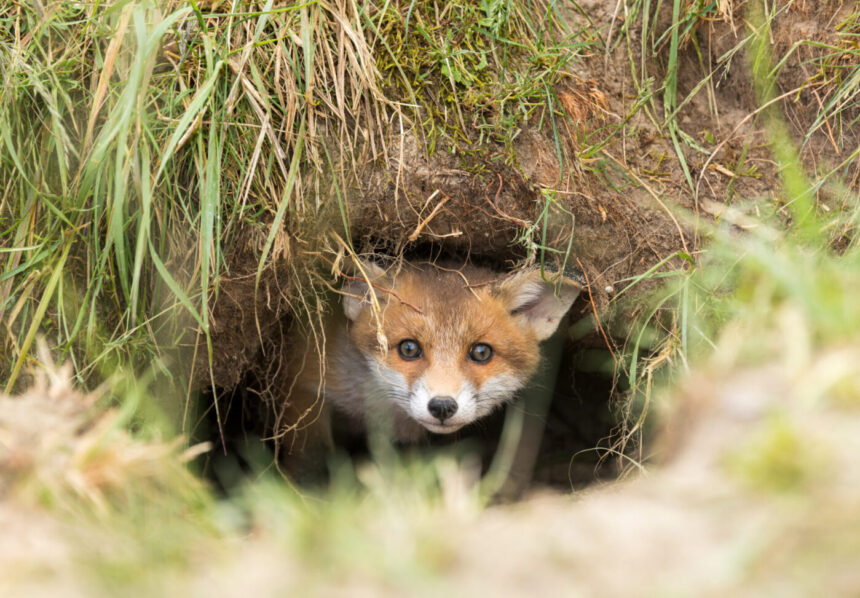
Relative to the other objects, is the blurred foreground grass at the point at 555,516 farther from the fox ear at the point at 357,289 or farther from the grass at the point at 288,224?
the fox ear at the point at 357,289

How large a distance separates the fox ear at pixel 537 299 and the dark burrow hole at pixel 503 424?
0.56ft

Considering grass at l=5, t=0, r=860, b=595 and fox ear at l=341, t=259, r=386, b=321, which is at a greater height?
grass at l=5, t=0, r=860, b=595

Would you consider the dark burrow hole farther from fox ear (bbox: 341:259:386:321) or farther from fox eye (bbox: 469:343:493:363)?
fox eye (bbox: 469:343:493:363)

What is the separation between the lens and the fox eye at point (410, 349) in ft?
13.0

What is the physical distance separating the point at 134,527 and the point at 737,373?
127cm

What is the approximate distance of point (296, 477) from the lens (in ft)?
14.6

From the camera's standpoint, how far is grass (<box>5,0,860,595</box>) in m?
1.47

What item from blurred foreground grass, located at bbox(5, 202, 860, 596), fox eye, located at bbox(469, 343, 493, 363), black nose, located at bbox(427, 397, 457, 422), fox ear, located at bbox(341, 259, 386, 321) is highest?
blurred foreground grass, located at bbox(5, 202, 860, 596)

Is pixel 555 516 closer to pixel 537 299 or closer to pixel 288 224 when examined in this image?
pixel 288 224

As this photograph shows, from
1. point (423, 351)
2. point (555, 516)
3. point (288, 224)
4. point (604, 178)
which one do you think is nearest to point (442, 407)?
point (423, 351)

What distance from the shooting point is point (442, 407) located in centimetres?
360

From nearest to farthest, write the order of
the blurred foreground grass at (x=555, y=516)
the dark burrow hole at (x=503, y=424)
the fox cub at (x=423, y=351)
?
the blurred foreground grass at (x=555, y=516)
the fox cub at (x=423, y=351)
the dark burrow hole at (x=503, y=424)

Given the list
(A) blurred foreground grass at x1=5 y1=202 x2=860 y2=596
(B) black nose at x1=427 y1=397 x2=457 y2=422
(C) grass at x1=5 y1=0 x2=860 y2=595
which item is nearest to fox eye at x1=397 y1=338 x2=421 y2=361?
(B) black nose at x1=427 y1=397 x2=457 y2=422

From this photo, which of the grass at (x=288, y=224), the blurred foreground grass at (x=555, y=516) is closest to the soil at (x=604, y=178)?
the grass at (x=288, y=224)
